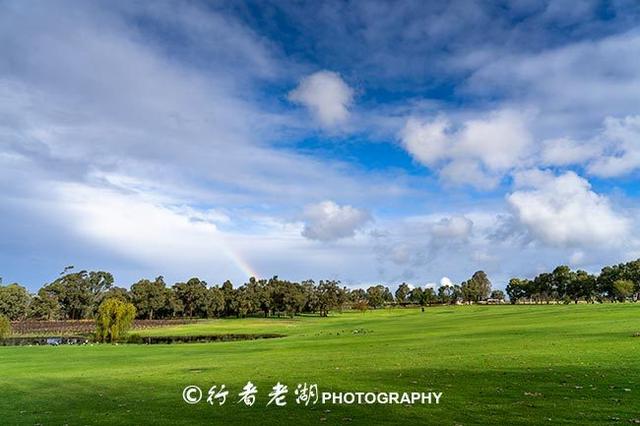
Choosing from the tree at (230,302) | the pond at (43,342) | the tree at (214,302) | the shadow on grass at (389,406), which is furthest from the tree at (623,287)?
the shadow on grass at (389,406)

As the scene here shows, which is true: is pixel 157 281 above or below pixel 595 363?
above

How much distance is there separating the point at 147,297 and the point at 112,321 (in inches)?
4070

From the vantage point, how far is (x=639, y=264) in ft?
646

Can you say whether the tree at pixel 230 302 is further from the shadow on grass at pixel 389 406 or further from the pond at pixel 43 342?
the shadow on grass at pixel 389 406

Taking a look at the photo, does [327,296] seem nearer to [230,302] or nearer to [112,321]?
[230,302]

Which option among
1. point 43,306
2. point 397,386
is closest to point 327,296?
point 43,306

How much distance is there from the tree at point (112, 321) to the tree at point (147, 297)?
9999 cm

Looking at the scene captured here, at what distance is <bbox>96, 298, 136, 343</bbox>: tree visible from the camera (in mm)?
81062

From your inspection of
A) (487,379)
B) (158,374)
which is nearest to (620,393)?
(487,379)

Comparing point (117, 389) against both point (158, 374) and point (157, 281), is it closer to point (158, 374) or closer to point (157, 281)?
point (158, 374)

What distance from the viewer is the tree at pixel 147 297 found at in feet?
588

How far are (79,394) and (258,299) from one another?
16375cm

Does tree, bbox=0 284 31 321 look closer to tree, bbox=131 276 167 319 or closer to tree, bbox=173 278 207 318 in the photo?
tree, bbox=131 276 167 319

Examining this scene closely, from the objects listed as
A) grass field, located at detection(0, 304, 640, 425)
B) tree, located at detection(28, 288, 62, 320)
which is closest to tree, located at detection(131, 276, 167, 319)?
tree, located at detection(28, 288, 62, 320)
